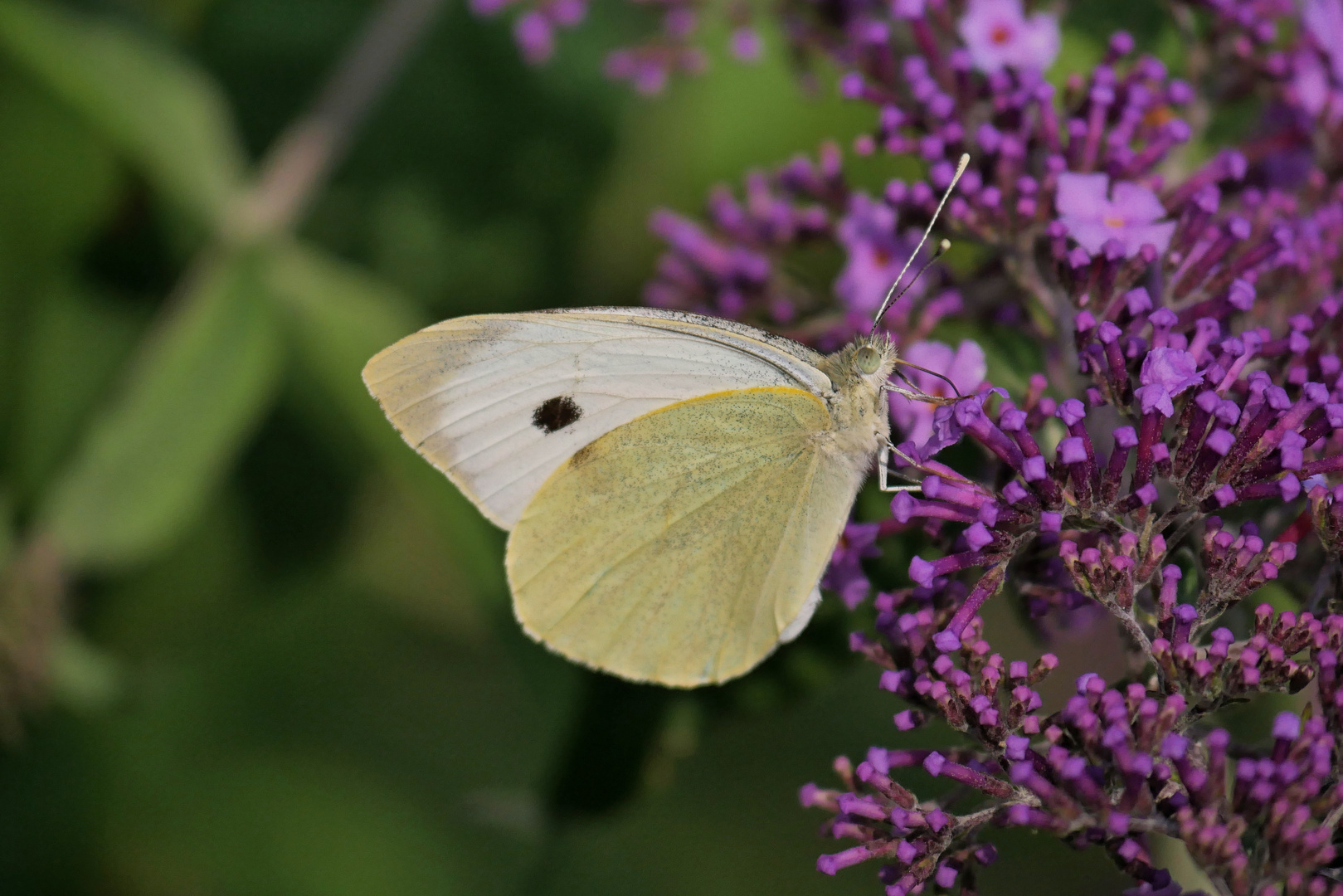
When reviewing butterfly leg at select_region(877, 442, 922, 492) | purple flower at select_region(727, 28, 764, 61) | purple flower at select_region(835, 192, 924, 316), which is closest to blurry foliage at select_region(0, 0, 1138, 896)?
purple flower at select_region(727, 28, 764, 61)

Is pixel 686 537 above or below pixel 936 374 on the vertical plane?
below

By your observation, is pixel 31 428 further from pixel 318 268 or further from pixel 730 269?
pixel 730 269

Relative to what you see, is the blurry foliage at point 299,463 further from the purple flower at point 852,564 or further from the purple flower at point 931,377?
the purple flower at point 931,377

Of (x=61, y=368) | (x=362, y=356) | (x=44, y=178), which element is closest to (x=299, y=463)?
(x=61, y=368)

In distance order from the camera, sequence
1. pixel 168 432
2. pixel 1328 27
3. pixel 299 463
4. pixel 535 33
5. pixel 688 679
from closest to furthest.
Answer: pixel 688 679, pixel 1328 27, pixel 168 432, pixel 535 33, pixel 299 463

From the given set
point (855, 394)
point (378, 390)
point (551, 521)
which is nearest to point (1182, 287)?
point (855, 394)

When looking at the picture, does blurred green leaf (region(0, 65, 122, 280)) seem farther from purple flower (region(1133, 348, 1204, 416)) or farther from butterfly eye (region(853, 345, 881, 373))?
purple flower (region(1133, 348, 1204, 416))

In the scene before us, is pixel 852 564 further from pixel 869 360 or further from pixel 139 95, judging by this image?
pixel 139 95
